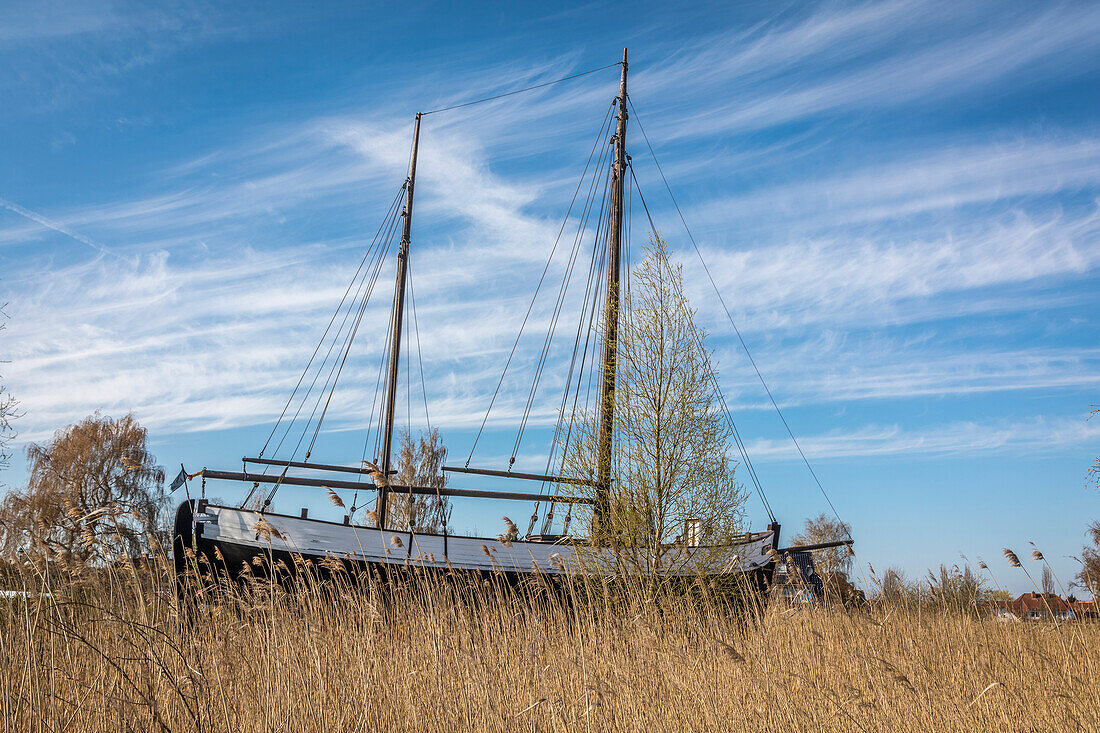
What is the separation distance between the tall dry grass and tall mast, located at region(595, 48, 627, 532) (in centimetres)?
912

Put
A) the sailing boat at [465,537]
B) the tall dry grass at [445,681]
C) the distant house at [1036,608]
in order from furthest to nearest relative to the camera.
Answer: the sailing boat at [465,537] < the distant house at [1036,608] < the tall dry grass at [445,681]

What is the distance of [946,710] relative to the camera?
469 centimetres

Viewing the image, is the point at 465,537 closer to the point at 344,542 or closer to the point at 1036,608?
the point at 344,542

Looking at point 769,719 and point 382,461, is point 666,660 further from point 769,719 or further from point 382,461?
point 382,461

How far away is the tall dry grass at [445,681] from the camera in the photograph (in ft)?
13.4

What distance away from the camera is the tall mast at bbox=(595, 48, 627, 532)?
620 inches

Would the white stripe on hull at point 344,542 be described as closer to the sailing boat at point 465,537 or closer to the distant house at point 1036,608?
the sailing boat at point 465,537

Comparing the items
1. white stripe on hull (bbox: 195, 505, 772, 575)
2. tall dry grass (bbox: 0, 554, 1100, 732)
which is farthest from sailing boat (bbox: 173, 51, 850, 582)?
tall dry grass (bbox: 0, 554, 1100, 732)

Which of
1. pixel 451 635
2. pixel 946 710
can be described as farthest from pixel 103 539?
pixel 946 710

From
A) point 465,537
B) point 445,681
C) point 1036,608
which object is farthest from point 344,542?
point 1036,608

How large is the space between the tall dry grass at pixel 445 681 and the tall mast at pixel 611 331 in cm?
912

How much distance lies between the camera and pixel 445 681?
486 cm

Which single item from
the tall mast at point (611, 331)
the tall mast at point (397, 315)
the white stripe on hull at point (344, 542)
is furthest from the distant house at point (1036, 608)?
the tall mast at point (397, 315)

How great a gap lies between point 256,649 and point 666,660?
10.5 ft
